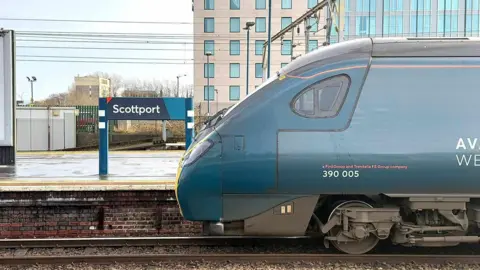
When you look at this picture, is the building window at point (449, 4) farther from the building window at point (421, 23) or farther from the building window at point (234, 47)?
the building window at point (234, 47)

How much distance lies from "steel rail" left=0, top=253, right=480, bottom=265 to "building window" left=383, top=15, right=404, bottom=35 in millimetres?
46281

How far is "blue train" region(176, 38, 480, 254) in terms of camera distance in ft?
18.4

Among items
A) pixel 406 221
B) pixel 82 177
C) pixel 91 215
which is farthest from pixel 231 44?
pixel 406 221

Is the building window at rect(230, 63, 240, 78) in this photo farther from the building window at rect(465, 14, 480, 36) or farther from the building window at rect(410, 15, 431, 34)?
the building window at rect(465, 14, 480, 36)

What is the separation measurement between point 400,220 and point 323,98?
194 cm

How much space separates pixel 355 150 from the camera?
18.5ft

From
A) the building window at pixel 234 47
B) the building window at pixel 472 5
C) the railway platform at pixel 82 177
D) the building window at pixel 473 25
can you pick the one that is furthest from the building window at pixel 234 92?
the railway platform at pixel 82 177

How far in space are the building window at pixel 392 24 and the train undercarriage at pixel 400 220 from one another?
46178mm

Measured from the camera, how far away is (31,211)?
806cm

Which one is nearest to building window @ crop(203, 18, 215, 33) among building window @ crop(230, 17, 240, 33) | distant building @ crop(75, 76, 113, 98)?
building window @ crop(230, 17, 240, 33)

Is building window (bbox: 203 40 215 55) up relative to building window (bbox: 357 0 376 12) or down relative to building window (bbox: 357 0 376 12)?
down

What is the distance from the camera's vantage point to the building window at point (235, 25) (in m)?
58.6

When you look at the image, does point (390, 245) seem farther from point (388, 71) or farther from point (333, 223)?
point (388, 71)

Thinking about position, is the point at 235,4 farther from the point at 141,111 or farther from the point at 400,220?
the point at 400,220
